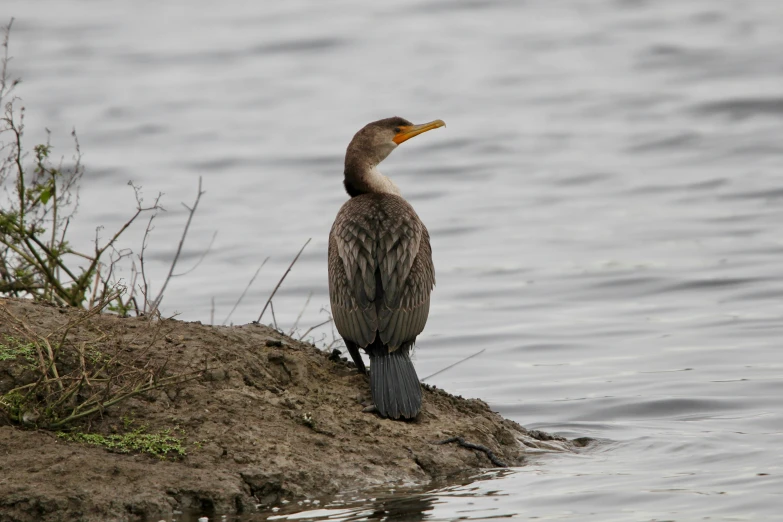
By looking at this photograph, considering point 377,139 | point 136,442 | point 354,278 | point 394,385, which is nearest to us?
point 136,442

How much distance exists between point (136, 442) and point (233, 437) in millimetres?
455

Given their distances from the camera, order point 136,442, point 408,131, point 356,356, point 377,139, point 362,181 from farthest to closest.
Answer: point 408,131
point 377,139
point 362,181
point 356,356
point 136,442

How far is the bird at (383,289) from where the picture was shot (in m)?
6.70

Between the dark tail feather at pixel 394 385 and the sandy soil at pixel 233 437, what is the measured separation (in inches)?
3.1

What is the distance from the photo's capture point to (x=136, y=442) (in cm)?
576

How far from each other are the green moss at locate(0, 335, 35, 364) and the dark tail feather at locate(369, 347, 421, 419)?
172 centimetres

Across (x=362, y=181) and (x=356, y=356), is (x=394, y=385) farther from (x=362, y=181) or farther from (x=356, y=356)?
(x=362, y=181)

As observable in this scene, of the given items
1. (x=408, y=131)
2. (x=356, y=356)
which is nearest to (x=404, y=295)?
(x=356, y=356)

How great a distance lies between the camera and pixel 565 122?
23312mm

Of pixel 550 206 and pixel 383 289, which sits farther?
pixel 550 206

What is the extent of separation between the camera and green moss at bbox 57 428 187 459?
18.8ft

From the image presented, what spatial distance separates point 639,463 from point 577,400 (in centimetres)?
264

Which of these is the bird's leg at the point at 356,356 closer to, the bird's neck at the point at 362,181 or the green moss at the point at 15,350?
the bird's neck at the point at 362,181

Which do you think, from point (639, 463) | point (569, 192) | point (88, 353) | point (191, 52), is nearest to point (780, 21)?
point (569, 192)
